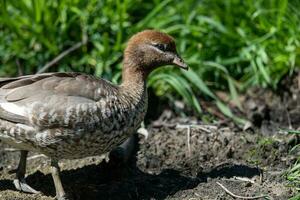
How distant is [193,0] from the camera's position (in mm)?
7574

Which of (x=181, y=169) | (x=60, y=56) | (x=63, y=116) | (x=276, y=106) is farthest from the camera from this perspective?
(x=60, y=56)

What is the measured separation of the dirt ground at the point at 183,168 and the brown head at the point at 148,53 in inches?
27.7

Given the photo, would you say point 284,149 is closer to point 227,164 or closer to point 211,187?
point 227,164

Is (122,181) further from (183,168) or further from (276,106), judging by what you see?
(276,106)

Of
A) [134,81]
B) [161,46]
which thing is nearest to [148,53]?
[161,46]

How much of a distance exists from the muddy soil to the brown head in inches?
27.5

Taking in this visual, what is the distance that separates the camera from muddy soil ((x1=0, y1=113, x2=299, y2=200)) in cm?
508

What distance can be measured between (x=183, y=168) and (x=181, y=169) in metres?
0.02

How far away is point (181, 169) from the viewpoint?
5.48 meters

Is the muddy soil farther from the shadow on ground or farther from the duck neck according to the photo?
the duck neck

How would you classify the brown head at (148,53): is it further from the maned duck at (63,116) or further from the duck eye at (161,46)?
the maned duck at (63,116)

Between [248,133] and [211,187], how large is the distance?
125cm

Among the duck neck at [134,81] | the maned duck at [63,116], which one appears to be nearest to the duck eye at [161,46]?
the duck neck at [134,81]

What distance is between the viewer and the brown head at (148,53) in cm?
550
